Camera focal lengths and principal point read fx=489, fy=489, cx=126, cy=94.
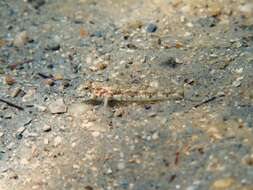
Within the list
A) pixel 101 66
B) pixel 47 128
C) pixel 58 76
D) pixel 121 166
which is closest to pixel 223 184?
pixel 121 166

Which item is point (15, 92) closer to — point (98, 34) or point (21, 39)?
point (21, 39)

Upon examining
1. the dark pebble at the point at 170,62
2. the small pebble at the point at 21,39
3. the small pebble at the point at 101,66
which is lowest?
the small pebble at the point at 21,39

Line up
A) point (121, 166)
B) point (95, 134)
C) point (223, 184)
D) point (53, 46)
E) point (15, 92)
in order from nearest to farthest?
point (223, 184), point (121, 166), point (95, 134), point (15, 92), point (53, 46)

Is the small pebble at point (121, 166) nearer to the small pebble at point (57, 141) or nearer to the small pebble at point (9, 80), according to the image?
the small pebble at point (57, 141)

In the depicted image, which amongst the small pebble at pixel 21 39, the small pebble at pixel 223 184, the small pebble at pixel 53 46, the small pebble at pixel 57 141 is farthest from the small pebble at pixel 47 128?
the small pebble at pixel 223 184

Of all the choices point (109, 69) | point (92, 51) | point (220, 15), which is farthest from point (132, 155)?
point (220, 15)

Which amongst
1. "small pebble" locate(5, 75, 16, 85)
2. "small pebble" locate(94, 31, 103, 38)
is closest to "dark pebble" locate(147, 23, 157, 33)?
"small pebble" locate(94, 31, 103, 38)

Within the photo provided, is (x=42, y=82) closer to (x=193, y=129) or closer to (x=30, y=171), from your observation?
(x=30, y=171)

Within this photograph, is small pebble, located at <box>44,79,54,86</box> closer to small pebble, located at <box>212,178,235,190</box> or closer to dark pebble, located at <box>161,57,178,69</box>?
dark pebble, located at <box>161,57,178,69</box>

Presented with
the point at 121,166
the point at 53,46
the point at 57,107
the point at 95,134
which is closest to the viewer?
the point at 121,166
